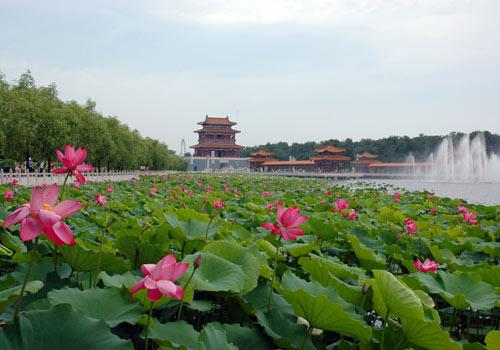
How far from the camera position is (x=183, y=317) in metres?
1.73

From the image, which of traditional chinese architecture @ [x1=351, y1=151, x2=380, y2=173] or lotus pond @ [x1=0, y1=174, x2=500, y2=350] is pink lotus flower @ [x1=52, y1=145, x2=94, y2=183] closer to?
lotus pond @ [x1=0, y1=174, x2=500, y2=350]

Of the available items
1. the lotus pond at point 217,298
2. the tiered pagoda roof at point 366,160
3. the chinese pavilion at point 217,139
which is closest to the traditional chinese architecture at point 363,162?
the tiered pagoda roof at point 366,160

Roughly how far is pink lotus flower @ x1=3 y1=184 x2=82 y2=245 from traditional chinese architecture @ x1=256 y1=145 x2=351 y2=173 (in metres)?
55.7

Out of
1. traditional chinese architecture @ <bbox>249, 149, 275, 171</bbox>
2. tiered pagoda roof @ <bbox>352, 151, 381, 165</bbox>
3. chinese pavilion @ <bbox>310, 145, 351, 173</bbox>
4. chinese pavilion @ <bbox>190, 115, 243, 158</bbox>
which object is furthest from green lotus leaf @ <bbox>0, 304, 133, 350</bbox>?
traditional chinese architecture @ <bbox>249, 149, 275, 171</bbox>

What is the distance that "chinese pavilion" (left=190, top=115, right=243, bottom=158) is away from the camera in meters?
60.9

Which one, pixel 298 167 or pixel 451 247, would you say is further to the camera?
pixel 298 167

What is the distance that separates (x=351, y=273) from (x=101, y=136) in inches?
981

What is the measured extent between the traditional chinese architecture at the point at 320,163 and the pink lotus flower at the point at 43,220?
183 feet

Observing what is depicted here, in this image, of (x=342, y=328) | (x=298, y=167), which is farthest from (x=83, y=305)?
(x=298, y=167)

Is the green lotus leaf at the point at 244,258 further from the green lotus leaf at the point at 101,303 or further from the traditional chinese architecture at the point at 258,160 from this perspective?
the traditional chinese architecture at the point at 258,160

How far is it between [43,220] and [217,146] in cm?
6067

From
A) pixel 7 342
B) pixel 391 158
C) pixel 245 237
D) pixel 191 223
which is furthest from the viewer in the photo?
pixel 391 158

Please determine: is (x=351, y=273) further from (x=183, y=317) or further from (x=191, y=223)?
(x=191, y=223)

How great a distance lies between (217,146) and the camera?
61375mm
